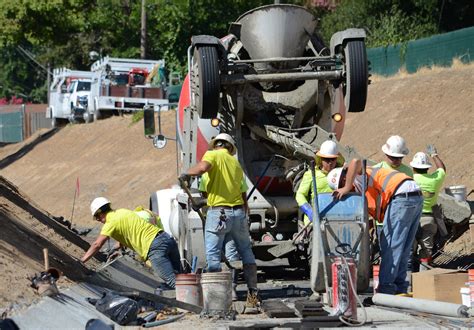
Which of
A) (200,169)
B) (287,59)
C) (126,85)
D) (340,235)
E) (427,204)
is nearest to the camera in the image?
(340,235)

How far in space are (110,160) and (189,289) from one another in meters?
29.3

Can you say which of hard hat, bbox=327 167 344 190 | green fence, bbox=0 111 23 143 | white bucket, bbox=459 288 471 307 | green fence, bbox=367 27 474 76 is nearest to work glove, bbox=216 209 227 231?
hard hat, bbox=327 167 344 190

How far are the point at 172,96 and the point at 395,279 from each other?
29.2m

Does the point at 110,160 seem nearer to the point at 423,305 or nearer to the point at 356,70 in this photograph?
the point at 356,70

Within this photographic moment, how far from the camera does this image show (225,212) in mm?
12023

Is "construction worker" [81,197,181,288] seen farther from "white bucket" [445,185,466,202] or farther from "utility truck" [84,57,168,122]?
"utility truck" [84,57,168,122]

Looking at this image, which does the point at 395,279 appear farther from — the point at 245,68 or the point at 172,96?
the point at 172,96

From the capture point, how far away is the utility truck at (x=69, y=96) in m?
46.5

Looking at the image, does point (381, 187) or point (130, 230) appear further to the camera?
point (130, 230)

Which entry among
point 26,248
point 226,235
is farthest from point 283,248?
point 26,248

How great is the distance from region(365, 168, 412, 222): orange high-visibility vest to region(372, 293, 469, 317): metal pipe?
1.17 meters

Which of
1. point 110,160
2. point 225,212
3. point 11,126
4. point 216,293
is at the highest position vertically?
point 225,212

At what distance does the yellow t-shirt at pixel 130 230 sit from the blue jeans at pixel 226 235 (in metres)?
0.87

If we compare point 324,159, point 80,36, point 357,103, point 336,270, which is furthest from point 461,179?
point 80,36
